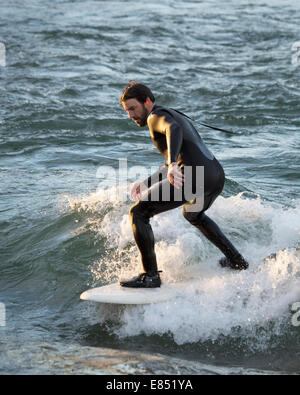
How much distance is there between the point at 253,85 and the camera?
19.9 meters

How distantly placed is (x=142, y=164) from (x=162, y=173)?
6154 millimetres

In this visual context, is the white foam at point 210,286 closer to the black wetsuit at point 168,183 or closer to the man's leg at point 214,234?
the man's leg at point 214,234

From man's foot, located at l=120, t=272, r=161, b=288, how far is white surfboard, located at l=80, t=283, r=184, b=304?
0.04 meters

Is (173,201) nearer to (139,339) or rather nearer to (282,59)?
(139,339)

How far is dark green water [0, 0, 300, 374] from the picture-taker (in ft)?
24.3

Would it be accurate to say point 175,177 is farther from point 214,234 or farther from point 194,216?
point 214,234

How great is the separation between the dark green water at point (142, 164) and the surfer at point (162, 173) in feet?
2.16

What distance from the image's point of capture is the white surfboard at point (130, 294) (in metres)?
7.27

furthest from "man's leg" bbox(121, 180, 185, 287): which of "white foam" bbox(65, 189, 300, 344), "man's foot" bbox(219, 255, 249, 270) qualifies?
"man's foot" bbox(219, 255, 249, 270)

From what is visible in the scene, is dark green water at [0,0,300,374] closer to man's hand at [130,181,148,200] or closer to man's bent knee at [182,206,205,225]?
man's bent knee at [182,206,205,225]

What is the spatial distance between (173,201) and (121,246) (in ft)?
7.97

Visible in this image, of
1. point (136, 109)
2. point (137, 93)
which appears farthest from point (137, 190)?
point (137, 93)

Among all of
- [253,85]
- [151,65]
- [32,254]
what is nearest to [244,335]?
[32,254]

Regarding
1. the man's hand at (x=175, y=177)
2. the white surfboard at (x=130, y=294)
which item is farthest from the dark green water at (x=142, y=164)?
the man's hand at (x=175, y=177)
